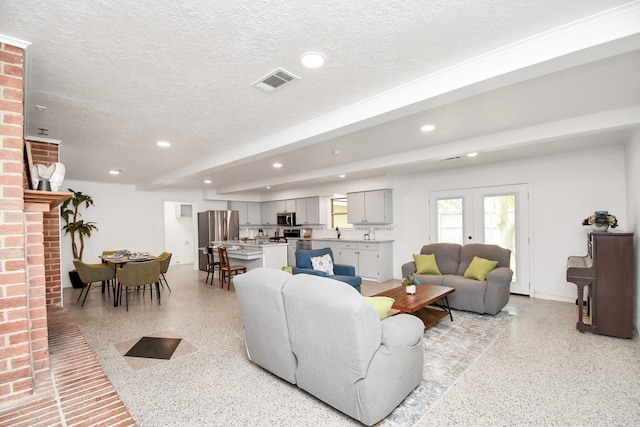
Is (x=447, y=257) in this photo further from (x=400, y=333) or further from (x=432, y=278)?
(x=400, y=333)

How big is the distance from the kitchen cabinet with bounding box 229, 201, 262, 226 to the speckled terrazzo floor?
600cm

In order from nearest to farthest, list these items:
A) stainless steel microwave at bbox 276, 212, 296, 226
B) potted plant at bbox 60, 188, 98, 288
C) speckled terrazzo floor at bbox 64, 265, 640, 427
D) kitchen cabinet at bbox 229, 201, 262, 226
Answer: speckled terrazzo floor at bbox 64, 265, 640, 427, potted plant at bbox 60, 188, 98, 288, stainless steel microwave at bbox 276, 212, 296, 226, kitchen cabinet at bbox 229, 201, 262, 226

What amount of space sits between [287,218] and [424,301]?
20.5 feet

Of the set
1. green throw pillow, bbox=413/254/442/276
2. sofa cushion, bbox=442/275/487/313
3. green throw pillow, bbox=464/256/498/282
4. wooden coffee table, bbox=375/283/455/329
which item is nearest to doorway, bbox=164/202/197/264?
green throw pillow, bbox=413/254/442/276

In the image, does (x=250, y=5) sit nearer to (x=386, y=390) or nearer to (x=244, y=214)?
(x=386, y=390)

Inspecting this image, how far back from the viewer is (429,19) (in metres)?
1.68

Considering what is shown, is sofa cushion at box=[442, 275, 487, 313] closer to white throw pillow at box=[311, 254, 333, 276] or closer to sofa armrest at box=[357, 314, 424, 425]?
white throw pillow at box=[311, 254, 333, 276]

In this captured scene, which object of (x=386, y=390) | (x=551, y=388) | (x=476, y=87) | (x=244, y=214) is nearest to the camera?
(x=386, y=390)

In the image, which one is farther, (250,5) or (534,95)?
(534,95)

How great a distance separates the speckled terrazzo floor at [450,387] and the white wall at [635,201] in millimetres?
527

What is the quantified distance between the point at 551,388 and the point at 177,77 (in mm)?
3815

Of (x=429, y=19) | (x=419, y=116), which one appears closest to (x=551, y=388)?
(x=419, y=116)

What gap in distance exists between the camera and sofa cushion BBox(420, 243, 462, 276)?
517 cm

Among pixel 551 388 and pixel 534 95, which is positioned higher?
pixel 534 95
